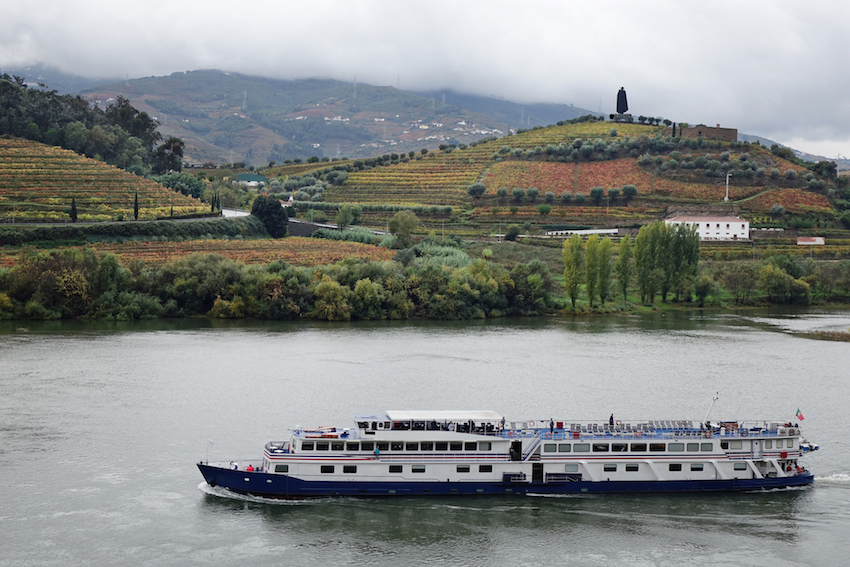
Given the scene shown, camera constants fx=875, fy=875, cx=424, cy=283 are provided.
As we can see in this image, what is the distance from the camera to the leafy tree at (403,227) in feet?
308

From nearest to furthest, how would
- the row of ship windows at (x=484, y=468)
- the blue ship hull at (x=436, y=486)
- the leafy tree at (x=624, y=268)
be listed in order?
the blue ship hull at (x=436, y=486) < the row of ship windows at (x=484, y=468) < the leafy tree at (x=624, y=268)

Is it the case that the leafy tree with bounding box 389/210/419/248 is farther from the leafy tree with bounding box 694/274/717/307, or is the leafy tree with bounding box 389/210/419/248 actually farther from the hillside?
the leafy tree with bounding box 694/274/717/307

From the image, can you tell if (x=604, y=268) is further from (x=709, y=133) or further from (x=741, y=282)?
(x=709, y=133)

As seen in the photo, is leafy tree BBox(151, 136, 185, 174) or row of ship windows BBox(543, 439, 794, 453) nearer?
row of ship windows BBox(543, 439, 794, 453)

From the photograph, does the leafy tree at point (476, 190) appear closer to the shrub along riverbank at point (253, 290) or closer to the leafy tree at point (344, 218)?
the leafy tree at point (344, 218)

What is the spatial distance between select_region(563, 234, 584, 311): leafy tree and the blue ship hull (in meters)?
43.9

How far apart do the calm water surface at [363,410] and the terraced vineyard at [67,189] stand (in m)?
31.4

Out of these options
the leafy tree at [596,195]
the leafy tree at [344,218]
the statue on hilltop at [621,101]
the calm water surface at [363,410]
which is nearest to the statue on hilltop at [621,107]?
the statue on hilltop at [621,101]

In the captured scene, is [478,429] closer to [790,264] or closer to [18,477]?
[18,477]

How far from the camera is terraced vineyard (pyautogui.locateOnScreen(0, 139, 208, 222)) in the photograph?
9019 cm

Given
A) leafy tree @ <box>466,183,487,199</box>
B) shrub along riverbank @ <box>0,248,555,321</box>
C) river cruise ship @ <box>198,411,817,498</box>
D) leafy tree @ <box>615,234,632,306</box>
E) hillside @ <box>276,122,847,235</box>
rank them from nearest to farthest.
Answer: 1. river cruise ship @ <box>198,411,817,498</box>
2. shrub along riverbank @ <box>0,248,555,321</box>
3. leafy tree @ <box>615,234,632,306</box>
4. hillside @ <box>276,122,847,235</box>
5. leafy tree @ <box>466,183,487,199</box>

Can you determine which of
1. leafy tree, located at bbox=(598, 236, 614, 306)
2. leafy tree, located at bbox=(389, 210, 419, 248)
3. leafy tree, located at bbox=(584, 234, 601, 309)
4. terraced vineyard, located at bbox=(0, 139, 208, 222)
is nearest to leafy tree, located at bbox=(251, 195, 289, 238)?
terraced vineyard, located at bbox=(0, 139, 208, 222)

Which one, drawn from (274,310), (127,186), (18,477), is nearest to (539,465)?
(18,477)

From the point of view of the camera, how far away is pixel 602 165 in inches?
5133
